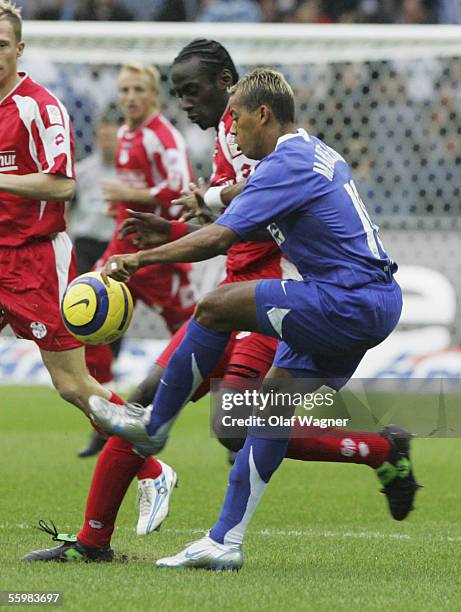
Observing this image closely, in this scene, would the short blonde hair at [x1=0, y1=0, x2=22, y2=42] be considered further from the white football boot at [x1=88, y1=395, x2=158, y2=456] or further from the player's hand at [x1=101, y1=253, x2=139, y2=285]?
the white football boot at [x1=88, y1=395, x2=158, y2=456]

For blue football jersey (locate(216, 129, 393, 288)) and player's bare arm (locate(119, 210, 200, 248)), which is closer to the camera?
blue football jersey (locate(216, 129, 393, 288))

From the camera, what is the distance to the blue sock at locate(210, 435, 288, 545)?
530 cm

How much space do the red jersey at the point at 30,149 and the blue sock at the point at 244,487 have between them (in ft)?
6.51

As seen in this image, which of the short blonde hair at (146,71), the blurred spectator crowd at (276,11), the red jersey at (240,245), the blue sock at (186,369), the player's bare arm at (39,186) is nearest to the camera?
the blue sock at (186,369)

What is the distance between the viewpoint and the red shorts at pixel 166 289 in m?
10.1

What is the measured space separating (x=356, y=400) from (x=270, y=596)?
1844mm

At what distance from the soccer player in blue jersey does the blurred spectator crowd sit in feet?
40.6

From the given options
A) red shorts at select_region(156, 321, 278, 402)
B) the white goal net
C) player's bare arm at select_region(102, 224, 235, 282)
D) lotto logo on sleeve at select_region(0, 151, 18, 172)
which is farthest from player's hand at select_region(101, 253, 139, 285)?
the white goal net

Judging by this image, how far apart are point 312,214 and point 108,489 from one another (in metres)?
1.49

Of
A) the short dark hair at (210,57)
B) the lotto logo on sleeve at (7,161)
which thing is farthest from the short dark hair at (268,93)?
the lotto logo on sleeve at (7,161)

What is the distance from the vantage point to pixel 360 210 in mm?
5281

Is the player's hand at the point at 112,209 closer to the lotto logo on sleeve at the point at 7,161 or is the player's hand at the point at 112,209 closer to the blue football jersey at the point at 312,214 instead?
the lotto logo on sleeve at the point at 7,161

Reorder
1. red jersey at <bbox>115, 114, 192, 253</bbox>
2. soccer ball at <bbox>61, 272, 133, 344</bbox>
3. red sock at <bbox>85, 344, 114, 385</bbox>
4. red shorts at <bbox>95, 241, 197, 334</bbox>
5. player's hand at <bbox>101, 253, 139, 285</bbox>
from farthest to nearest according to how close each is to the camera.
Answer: red jersey at <bbox>115, 114, 192, 253</bbox>, red shorts at <bbox>95, 241, 197, 334</bbox>, red sock at <bbox>85, 344, 114, 385</bbox>, soccer ball at <bbox>61, 272, 133, 344</bbox>, player's hand at <bbox>101, 253, 139, 285</bbox>

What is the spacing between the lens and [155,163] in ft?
34.6
